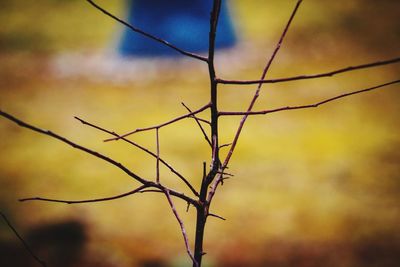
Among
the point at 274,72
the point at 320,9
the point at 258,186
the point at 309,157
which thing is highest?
the point at 320,9

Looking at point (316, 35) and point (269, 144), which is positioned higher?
point (316, 35)

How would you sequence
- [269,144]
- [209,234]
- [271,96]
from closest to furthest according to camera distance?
[209,234], [269,144], [271,96]

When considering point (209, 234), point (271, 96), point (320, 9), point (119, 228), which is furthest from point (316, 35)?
point (119, 228)

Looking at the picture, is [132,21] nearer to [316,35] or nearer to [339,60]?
[316,35]

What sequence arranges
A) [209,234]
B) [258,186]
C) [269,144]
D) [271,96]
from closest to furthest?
[209,234], [258,186], [269,144], [271,96]

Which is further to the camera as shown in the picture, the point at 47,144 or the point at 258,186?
the point at 47,144

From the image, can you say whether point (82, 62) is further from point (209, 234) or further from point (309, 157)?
point (309, 157)

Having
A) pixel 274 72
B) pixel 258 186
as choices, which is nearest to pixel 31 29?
pixel 274 72

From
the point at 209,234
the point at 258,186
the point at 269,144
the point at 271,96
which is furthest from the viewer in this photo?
the point at 271,96

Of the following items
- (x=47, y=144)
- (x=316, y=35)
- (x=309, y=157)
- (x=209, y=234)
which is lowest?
(x=209, y=234)
